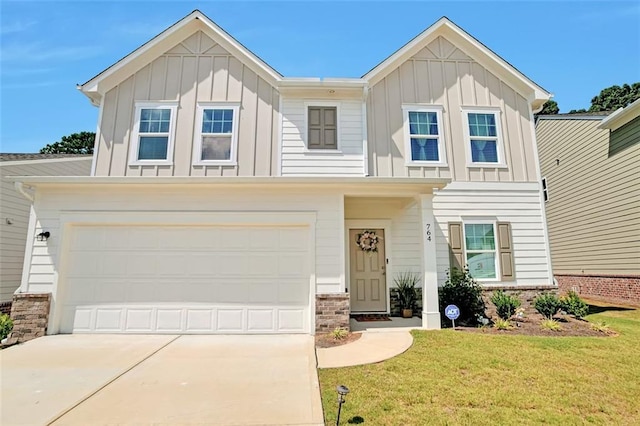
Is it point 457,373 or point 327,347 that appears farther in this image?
point 327,347

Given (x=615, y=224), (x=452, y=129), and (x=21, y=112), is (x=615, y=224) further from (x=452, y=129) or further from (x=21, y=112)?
(x=21, y=112)

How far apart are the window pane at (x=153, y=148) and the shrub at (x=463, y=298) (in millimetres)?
8319

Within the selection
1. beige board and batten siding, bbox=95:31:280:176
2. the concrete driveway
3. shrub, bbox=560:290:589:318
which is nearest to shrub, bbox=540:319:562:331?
shrub, bbox=560:290:589:318

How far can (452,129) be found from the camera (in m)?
9.50

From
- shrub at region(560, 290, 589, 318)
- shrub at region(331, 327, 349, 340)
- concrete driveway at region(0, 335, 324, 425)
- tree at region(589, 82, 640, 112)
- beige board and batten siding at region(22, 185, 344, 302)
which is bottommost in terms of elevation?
concrete driveway at region(0, 335, 324, 425)

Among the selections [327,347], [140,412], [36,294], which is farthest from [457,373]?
[36,294]

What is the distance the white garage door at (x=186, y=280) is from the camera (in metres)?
6.75

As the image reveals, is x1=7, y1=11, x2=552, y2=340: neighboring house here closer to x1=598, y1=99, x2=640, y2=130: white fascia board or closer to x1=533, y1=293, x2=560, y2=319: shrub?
x1=533, y1=293, x2=560, y2=319: shrub

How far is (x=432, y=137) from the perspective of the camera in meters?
9.42

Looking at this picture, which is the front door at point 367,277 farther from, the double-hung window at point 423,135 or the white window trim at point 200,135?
the white window trim at point 200,135

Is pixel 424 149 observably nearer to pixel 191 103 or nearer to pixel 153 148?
pixel 191 103

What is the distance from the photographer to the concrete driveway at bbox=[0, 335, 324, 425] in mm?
3410

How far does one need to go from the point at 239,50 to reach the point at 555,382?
10.4 metres

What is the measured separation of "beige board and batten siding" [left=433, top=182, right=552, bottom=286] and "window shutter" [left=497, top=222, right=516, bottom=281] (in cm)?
13
